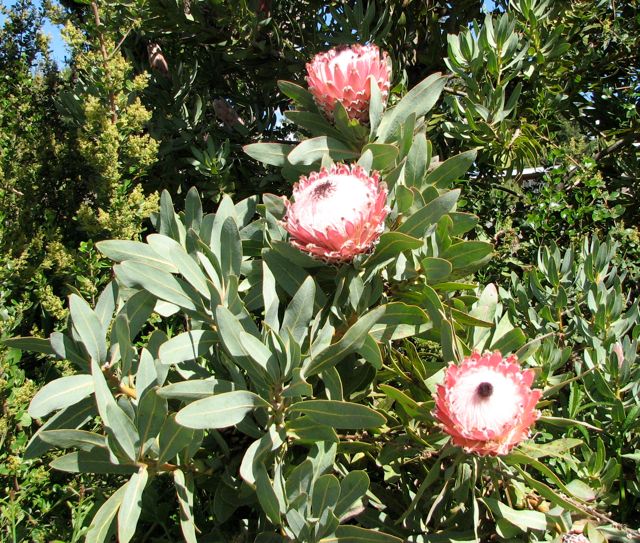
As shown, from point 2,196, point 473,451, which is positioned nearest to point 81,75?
point 2,196

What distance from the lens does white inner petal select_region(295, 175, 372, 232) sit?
1.25 m

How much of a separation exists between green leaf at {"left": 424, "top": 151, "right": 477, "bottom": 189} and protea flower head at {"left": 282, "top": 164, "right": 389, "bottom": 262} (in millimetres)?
284

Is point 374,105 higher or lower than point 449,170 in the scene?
higher

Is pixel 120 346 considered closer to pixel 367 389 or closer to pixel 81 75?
pixel 367 389

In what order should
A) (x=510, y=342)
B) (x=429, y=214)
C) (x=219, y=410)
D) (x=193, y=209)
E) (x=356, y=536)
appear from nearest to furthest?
(x=219, y=410), (x=356, y=536), (x=429, y=214), (x=510, y=342), (x=193, y=209)

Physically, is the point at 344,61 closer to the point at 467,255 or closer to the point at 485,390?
the point at 467,255

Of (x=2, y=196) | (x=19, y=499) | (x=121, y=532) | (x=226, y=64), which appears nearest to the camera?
(x=121, y=532)

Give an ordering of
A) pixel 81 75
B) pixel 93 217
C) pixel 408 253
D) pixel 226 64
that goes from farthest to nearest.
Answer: pixel 226 64 → pixel 81 75 → pixel 93 217 → pixel 408 253

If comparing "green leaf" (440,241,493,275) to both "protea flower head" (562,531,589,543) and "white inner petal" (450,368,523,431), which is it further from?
"protea flower head" (562,531,589,543)

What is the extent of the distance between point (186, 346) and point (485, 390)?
0.63 metres

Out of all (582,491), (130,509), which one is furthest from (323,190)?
(582,491)

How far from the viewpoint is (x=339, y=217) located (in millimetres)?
1247

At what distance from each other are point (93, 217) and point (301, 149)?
1250mm

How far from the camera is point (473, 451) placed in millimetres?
1166
